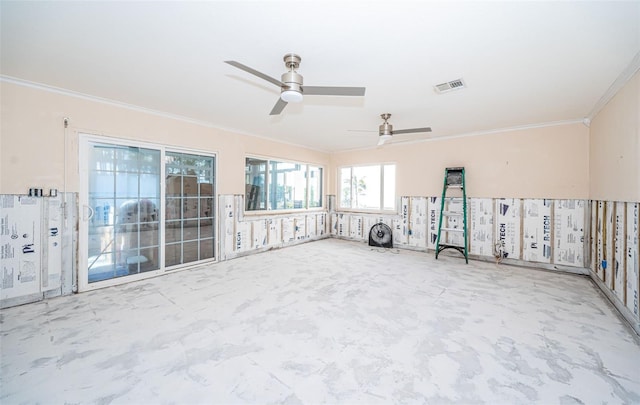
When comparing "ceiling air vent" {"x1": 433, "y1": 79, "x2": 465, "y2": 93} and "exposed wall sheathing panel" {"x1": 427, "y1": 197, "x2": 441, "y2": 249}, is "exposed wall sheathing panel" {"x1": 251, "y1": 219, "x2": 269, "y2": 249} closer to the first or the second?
"exposed wall sheathing panel" {"x1": 427, "y1": 197, "x2": 441, "y2": 249}

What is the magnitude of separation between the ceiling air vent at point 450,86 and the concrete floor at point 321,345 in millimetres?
2427

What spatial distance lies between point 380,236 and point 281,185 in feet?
8.53

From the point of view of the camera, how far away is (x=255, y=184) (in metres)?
5.30

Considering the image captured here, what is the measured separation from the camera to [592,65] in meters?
2.34

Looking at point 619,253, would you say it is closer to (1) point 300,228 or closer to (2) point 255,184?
(1) point 300,228

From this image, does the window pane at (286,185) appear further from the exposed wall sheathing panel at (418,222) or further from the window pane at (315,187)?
the exposed wall sheathing panel at (418,222)

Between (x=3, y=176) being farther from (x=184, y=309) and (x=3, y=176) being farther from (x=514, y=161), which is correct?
(x=514, y=161)

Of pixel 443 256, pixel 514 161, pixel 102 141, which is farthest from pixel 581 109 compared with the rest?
pixel 102 141

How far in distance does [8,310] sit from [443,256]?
619 cm

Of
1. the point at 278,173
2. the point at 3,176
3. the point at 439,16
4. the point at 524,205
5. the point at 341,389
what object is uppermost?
the point at 439,16

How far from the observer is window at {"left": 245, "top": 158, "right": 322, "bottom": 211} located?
5.26 meters

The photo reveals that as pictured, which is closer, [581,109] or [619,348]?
[619,348]

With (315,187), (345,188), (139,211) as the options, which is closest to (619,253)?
(345,188)

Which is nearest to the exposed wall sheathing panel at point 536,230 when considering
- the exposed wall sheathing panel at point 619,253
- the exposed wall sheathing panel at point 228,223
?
the exposed wall sheathing panel at point 619,253
